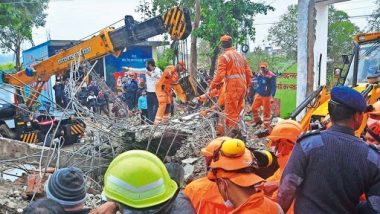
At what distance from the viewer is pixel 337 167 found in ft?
7.09

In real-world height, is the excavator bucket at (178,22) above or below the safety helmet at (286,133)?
above

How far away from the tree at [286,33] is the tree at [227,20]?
39.6ft

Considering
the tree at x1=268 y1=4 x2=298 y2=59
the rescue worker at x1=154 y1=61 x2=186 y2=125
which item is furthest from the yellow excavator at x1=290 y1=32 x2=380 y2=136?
the tree at x1=268 y1=4 x2=298 y2=59

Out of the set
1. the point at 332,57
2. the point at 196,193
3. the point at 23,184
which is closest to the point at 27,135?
the point at 23,184

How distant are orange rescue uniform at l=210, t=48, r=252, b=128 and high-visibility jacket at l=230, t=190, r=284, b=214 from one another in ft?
15.6

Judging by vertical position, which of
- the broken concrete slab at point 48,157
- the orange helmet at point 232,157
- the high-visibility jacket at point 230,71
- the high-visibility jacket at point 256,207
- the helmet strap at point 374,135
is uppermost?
the high-visibility jacket at point 230,71

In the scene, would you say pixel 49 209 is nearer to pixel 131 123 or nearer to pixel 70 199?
pixel 70 199

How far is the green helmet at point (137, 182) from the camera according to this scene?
59.6 inches

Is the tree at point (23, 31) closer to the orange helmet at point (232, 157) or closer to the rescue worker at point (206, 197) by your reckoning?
the rescue worker at point (206, 197)

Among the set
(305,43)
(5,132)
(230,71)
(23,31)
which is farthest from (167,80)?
(23,31)

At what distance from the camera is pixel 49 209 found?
181 centimetres

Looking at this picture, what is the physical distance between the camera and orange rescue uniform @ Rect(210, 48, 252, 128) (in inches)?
265

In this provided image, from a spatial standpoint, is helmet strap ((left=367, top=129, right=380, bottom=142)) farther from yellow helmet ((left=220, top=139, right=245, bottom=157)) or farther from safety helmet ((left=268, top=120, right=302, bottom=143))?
yellow helmet ((left=220, top=139, right=245, bottom=157))

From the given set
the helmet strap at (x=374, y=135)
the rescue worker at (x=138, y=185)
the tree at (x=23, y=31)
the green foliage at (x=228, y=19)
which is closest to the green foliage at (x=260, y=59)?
the green foliage at (x=228, y=19)
